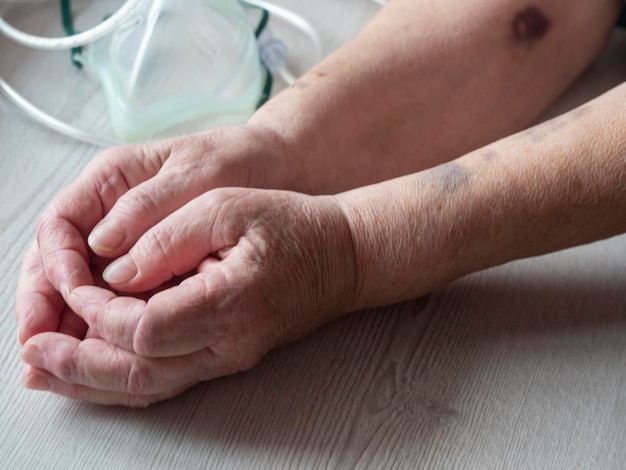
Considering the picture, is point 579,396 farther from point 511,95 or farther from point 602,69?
point 602,69

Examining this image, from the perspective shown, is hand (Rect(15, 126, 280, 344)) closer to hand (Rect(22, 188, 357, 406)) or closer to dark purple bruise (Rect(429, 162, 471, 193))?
hand (Rect(22, 188, 357, 406))

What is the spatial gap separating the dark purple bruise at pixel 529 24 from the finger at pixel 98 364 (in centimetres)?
56

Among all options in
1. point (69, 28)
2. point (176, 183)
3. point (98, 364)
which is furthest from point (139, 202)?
point (69, 28)

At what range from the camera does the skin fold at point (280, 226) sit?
59 centimetres

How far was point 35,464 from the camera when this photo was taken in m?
0.60

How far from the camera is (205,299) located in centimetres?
58

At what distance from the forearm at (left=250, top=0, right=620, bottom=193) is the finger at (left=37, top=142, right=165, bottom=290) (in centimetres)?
15

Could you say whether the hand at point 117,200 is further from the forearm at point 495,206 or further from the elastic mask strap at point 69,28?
the elastic mask strap at point 69,28

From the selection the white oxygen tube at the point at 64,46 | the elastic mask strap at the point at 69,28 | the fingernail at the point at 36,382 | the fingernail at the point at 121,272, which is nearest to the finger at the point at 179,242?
the fingernail at the point at 121,272

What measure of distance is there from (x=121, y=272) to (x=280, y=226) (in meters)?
0.15

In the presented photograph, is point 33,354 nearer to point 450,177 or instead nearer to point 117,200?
point 117,200

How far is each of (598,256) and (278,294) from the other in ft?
1.26

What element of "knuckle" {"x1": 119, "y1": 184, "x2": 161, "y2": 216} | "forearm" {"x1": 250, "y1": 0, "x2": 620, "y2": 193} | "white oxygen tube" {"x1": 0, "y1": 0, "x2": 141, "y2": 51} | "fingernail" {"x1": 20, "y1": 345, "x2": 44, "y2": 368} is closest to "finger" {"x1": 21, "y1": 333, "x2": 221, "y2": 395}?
"fingernail" {"x1": 20, "y1": 345, "x2": 44, "y2": 368}

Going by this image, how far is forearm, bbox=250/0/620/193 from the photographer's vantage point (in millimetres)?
780
